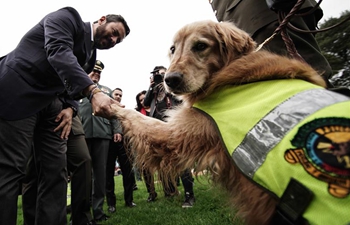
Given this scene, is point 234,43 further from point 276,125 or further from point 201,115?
point 276,125

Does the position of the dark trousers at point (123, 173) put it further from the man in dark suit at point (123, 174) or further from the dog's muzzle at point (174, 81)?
the dog's muzzle at point (174, 81)

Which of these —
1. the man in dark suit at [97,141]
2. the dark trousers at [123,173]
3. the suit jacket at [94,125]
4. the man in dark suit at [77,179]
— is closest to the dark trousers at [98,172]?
the man in dark suit at [97,141]

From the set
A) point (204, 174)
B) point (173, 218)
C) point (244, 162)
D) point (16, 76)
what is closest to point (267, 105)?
point (244, 162)

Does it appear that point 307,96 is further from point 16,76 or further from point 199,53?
point 16,76

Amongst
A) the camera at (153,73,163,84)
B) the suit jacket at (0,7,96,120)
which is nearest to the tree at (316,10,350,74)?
the camera at (153,73,163,84)

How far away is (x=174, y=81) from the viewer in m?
1.85

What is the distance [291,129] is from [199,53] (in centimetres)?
98

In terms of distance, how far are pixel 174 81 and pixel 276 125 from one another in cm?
82

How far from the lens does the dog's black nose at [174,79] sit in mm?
1840

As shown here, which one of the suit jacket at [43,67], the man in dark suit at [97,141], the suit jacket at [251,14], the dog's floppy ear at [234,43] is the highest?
the suit jacket at [251,14]

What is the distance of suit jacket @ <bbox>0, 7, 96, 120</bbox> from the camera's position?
206 cm

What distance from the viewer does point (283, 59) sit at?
159cm

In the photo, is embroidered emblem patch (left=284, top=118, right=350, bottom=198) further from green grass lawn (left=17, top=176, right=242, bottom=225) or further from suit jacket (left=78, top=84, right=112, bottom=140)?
suit jacket (left=78, top=84, right=112, bottom=140)

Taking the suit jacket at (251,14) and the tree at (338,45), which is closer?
the suit jacket at (251,14)
